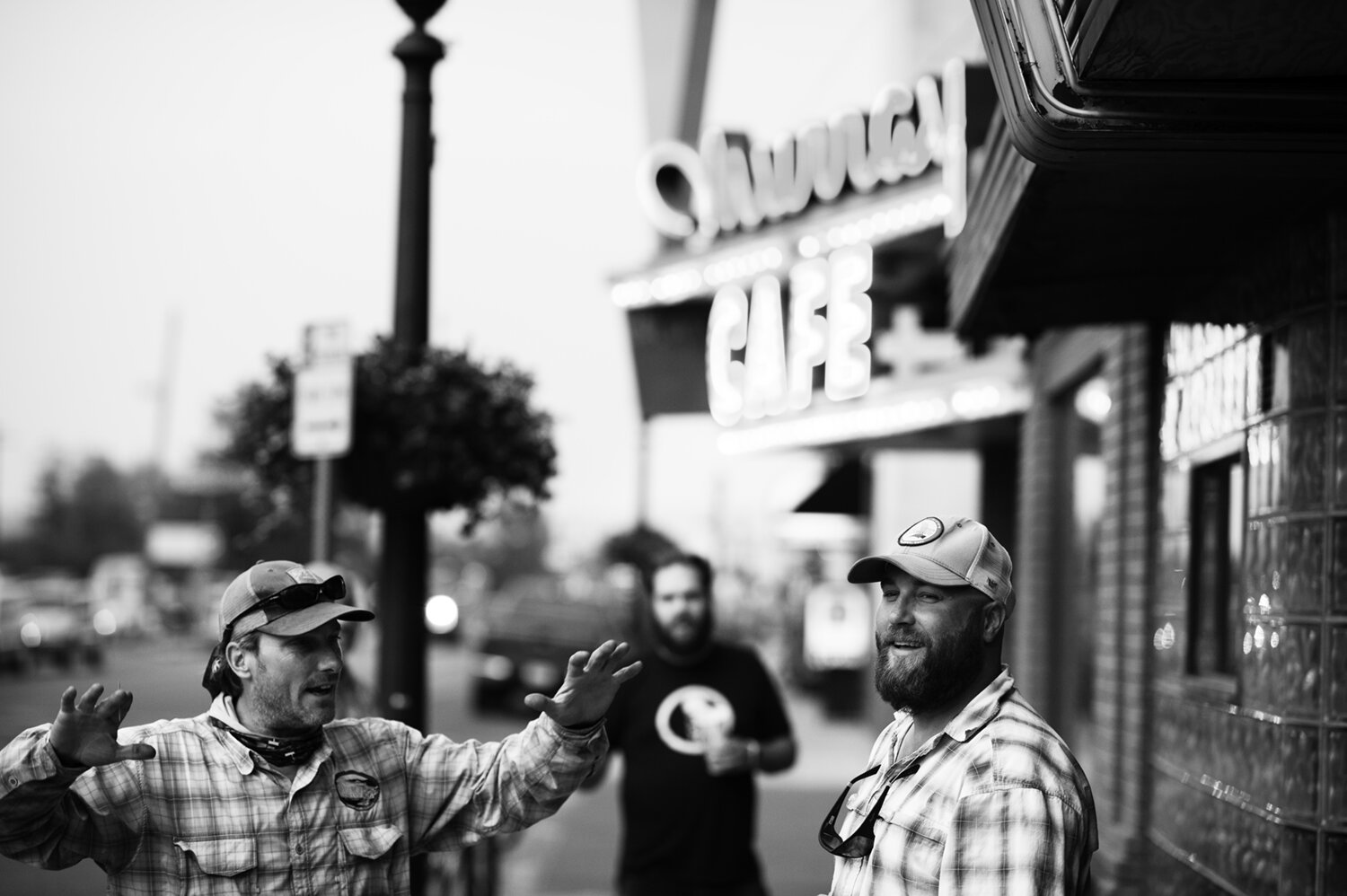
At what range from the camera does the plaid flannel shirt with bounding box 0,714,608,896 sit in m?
3.17

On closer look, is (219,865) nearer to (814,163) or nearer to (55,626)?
(814,163)

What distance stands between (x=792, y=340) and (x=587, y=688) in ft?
31.8

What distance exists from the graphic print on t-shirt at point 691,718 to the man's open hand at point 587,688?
6.64ft

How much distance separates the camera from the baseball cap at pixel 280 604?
340 centimetres

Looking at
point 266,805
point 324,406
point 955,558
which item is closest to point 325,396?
point 324,406

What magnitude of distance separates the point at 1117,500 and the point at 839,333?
5.32 meters

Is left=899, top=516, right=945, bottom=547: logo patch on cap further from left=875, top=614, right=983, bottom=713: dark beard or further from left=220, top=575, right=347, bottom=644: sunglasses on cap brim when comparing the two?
left=220, top=575, right=347, bottom=644: sunglasses on cap brim

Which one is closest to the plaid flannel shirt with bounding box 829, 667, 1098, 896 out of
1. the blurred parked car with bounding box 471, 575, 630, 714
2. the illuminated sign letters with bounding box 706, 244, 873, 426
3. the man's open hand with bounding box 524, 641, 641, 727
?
the man's open hand with bounding box 524, 641, 641, 727

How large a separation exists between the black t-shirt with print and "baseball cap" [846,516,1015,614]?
2.39 m

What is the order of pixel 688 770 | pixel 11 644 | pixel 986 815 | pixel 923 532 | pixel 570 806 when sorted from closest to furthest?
pixel 986 815, pixel 923 532, pixel 688 770, pixel 570 806, pixel 11 644

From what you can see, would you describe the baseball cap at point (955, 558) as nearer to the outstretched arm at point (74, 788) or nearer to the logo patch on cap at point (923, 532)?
the logo patch on cap at point (923, 532)

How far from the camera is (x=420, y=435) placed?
6137 mm

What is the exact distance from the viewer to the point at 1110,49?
3.24 m

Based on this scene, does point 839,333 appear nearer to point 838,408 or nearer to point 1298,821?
point 838,408
